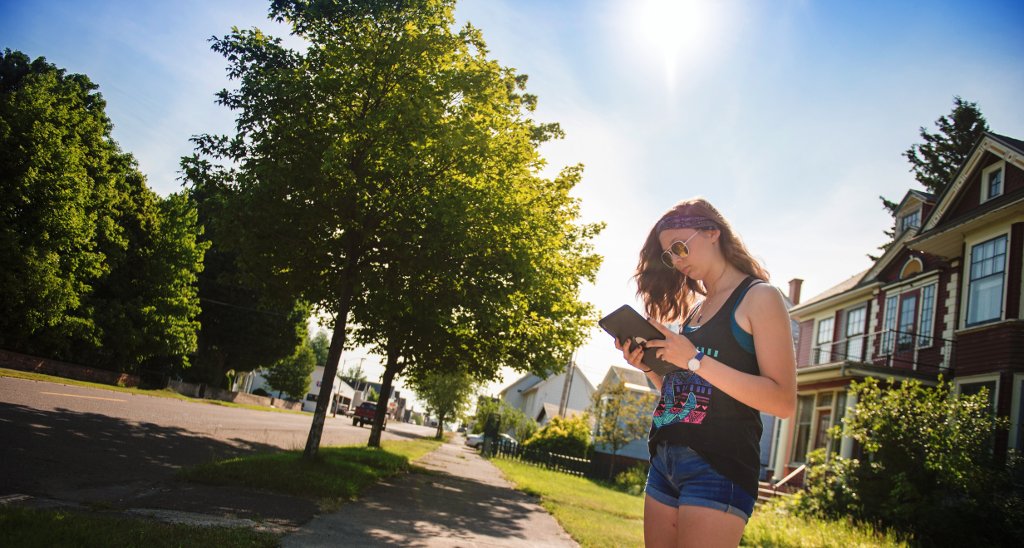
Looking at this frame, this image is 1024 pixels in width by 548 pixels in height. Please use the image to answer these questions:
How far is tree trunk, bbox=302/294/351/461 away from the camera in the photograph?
33.5ft

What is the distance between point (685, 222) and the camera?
100 inches

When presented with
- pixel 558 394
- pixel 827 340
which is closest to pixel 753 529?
pixel 827 340

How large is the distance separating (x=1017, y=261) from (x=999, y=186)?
8.87 feet

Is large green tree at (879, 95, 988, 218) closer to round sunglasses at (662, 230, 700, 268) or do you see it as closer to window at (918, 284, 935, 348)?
window at (918, 284, 935, 348)

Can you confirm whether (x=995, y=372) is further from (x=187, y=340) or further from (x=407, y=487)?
(x=187, y=340)

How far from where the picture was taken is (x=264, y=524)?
5711mm

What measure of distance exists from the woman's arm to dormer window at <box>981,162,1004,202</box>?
17.8 metres

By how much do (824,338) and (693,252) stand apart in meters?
24.2

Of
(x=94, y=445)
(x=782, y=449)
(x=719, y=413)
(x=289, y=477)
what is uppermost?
(x=719, y=413)

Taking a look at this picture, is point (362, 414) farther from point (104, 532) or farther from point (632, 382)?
point (104, 532)

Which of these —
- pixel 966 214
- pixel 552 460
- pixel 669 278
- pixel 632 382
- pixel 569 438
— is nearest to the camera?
pixel 669 278

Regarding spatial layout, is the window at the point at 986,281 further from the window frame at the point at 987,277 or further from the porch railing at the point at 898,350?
the porch railing at the point at 898,350

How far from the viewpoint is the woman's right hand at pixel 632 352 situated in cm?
231

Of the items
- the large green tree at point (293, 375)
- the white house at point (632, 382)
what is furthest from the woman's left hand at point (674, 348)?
the large green tree at point (293, 375)
